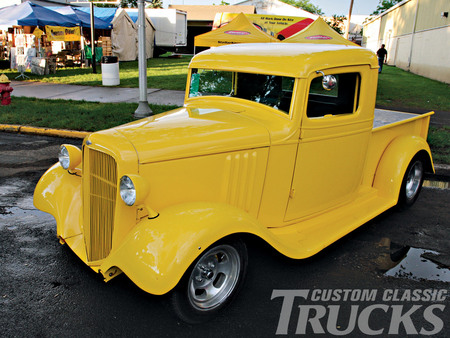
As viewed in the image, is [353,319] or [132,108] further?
[132,108]

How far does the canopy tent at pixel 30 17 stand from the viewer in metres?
14.7

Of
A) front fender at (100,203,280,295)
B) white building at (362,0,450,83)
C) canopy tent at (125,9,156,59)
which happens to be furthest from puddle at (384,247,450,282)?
canopy tent at (125,9,156,59)

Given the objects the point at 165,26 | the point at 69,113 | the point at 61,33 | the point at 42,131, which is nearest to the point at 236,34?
the point at 61,33

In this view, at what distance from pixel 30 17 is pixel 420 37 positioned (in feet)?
73.7

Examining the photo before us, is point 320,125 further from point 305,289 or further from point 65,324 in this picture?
point 65,324

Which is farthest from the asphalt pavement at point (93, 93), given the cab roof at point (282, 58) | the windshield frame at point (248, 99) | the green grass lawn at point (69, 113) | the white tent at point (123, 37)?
the white tent at point (123, 37)

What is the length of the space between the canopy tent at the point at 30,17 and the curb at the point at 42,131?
363 inches

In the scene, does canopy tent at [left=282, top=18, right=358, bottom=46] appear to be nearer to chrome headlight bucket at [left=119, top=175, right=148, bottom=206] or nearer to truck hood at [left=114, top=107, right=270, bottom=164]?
truck hood at [left=114, top=107, right=270, bottom=164]

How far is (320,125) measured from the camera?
10.4ft

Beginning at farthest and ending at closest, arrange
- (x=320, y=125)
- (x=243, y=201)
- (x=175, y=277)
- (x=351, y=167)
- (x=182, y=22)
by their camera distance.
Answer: (x=182, y=22) → (x=351, y=167) → (x=320, y=125) → (x=243, y=201) → (x=175, y=277)

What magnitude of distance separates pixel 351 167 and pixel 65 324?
109 inches

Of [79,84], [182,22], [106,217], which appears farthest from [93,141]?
[182,22]

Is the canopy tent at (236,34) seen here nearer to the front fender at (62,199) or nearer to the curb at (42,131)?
the curb at (42,131)

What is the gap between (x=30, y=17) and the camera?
1485cm
